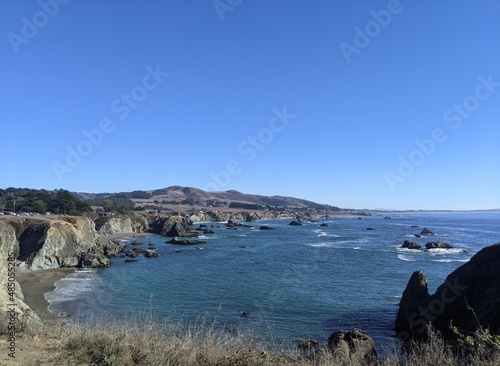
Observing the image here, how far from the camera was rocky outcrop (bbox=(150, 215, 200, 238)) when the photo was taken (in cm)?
8725

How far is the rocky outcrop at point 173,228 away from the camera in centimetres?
8725

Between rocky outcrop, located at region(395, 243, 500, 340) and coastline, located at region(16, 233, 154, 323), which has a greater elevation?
rocky outcrop, located at region(395, 243, 500, 340)

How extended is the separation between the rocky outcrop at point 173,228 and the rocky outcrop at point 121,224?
4.14 meters

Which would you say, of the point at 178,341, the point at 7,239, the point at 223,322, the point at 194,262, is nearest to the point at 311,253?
the point at 194,262

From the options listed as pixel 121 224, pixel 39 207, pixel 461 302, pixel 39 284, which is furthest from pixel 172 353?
pixel 121 224

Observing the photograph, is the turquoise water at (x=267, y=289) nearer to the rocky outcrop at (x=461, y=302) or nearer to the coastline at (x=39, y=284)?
the coastline at (x=39, y=284)

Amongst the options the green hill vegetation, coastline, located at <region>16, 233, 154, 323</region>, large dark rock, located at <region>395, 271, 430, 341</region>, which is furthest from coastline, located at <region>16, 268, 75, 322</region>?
the green hill vegetation

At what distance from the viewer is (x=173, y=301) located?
27.9 m

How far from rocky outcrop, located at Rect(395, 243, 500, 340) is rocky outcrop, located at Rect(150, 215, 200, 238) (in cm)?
6766

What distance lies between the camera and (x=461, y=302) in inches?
724

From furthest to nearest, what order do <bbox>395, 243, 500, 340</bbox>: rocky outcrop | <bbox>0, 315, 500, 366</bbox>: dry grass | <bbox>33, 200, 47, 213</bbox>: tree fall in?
1. <bbox>33, 200, 47, 213</bbox>: tree
2. <bbox>395, 243, 500, 340</bbox>: rocky outcrop
3. <bbox>0, 315, 500, 366</bbox>: dry grass

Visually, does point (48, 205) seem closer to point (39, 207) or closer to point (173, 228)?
point (39, 207)

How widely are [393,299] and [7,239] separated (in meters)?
36.6

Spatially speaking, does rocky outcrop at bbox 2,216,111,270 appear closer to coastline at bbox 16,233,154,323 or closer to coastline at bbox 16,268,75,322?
coastline at bbox 16,233,154,323
